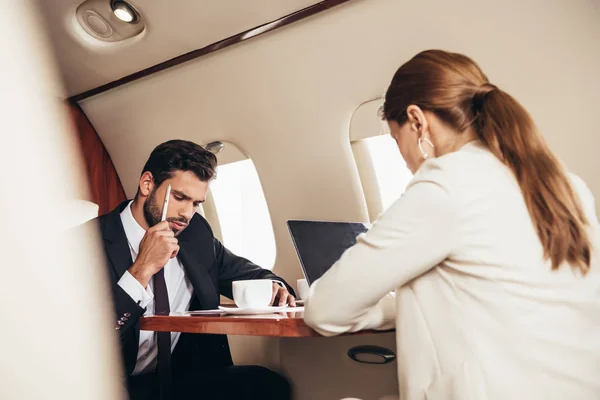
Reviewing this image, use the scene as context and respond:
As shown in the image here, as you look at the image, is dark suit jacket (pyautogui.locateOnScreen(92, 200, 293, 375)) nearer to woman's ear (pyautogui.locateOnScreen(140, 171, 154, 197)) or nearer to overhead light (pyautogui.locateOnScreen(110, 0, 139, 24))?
woman's ear (pyautogui.locateOnScreen(140, 171, 154, 197))

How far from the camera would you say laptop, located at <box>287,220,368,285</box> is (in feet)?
4.02

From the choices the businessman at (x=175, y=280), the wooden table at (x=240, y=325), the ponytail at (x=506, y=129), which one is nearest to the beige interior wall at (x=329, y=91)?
the businessman at (x=175, y=280)

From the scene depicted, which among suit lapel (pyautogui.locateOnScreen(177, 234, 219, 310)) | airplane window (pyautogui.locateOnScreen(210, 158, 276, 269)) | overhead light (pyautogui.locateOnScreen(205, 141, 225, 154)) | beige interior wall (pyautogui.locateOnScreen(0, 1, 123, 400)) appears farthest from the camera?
airplane window (pyautogui.locateOnScreen(210, 158, 276, 269))

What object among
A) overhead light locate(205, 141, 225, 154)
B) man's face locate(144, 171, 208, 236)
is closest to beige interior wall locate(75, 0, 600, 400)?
overhead light locate(205, 141, 225, 154)

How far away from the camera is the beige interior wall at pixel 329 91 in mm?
1315

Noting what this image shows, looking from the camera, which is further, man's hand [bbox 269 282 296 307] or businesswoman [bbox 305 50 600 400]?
man's hand [bbox 269 282 296 307]

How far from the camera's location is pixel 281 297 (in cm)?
128

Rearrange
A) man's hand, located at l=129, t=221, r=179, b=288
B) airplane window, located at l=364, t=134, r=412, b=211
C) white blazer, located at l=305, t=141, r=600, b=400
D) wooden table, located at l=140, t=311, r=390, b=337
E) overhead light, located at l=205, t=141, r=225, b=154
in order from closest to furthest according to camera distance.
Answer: white blazer, located at l=305, t=141, r=600, b=400 → wooden table, located at l=140, t=311, r=390, b=337 → man's hand, located at l=129, t=221, r=179, b=288 → airplane window, located at l=364, t=134, r=412, b=211 → overhead light, located at l=205, t=141, r=225, b=154

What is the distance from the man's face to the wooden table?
57cm

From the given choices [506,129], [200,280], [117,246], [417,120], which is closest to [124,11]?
[117,246]

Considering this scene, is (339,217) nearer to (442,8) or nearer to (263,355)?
(263,355)

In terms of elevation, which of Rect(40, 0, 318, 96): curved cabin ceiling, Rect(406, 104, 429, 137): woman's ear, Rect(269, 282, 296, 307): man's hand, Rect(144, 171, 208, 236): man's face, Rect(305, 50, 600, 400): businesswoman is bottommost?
Rect(269, 282, 296, 307): man's hand

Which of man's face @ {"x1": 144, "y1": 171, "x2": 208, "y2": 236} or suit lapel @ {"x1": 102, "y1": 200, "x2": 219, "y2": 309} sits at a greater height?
man's face @ {"x1": 144, "y1": 171, "x2": 208, "y2": 236}

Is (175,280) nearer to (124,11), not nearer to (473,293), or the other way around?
(124,11)
